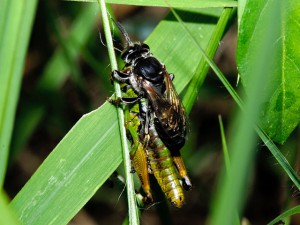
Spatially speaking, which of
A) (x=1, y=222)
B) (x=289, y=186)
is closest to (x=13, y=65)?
(x=1, y=222)

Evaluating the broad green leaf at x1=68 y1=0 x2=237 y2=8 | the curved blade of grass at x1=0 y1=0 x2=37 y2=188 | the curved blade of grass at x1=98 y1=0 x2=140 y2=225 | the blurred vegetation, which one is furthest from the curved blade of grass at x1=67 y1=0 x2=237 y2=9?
the blurred vegetation

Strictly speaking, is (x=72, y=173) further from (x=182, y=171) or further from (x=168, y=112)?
(x=182, y=171)

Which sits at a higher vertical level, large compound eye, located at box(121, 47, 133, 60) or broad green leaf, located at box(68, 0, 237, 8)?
broad green leaf, located at box(68, 0, 237, 8)

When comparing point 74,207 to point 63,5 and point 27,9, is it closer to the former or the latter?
point 27,9

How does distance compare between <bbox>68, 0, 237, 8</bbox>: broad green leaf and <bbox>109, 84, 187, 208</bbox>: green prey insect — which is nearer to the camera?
<bbox>68, 0, 237, 8</bbox>: broad green leaf

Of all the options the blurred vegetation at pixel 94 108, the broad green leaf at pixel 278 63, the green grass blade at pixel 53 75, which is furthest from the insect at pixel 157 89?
the green grass blade at pixel 53 75

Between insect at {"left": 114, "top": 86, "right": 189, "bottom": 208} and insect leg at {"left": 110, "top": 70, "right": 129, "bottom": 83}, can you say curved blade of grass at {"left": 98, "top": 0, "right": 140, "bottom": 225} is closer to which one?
insect leg at {"left": 110, "top": 70, "right": 129, "bottom": 83}

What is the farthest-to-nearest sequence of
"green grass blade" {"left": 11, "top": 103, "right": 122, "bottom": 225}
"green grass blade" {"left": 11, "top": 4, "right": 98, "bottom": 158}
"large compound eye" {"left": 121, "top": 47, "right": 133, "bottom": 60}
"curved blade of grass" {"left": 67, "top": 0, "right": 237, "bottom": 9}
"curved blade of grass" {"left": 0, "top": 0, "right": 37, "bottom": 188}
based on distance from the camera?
"green grass blade" {"left": 11, "top": 4, "right": 98, "bottom": 158}
"large compound eye" {"left": 121, "top": 47, "right": 133, "bottom": 60}
"curved blade of grass" {"left": 67, "top": 0, "right": 237, "bottom": 9}
"green grass blade" {"left": 11, "top": 103, "right": 122, "bottom": 225}
"curved blade of grass" {"left": 0, "top": 0, "right": 37, "bottom": 188}

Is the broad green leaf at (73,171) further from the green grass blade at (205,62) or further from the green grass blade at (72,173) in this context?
the green grass blade at (205,62)
